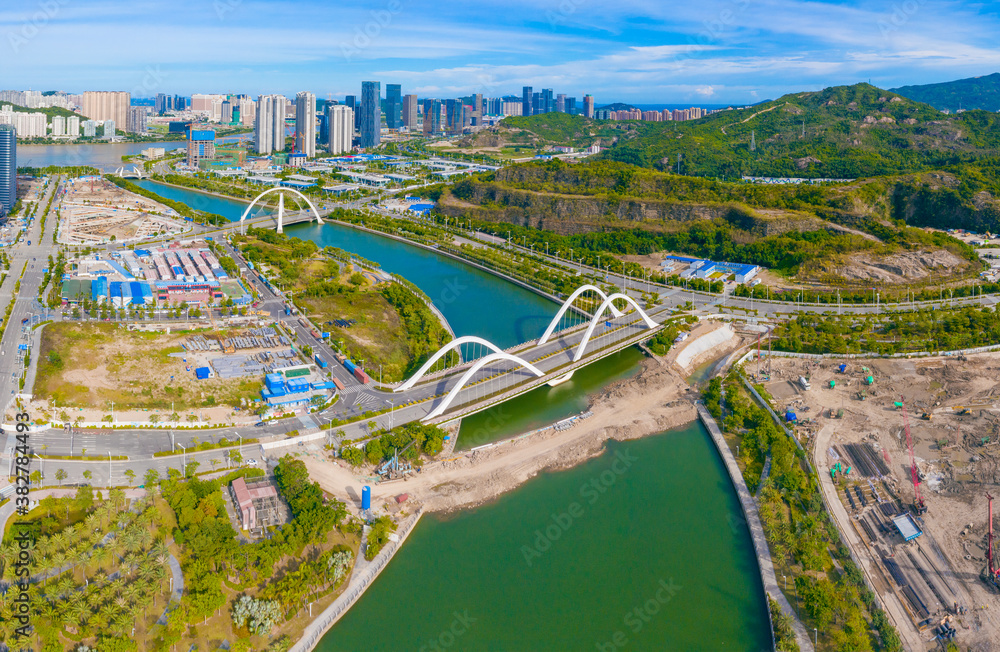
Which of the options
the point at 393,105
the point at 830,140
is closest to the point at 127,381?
the point at 830,140

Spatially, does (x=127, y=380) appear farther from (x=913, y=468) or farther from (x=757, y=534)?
(x=913, y=468)

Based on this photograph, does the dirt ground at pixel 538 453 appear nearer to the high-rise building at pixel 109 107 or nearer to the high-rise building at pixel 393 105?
the high-rise building at pixel 109 107

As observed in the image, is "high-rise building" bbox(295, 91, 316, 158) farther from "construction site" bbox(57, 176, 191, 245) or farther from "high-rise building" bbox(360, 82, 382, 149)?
"construction site" bbox(57, 176, 191, 245)

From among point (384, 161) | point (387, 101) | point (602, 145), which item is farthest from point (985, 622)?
point (387, 101)

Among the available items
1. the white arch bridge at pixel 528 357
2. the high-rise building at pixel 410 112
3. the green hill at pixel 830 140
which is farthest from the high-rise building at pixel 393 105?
the white arch bridge at pixel 528 357

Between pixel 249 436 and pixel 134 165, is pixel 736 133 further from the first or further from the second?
pixel 249 436

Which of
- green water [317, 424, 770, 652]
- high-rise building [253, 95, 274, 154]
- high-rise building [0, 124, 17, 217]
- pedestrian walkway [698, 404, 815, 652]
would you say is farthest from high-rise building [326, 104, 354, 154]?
green water [317, 424, 770, 652]
